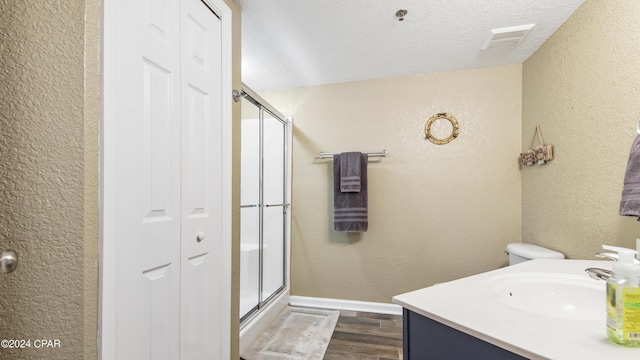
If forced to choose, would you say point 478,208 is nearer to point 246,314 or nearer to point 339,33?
point 339,33

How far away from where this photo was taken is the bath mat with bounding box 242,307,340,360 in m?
1.84

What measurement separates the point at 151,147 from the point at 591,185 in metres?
2.03

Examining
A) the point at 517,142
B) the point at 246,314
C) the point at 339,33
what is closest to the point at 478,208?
the point at 517,142

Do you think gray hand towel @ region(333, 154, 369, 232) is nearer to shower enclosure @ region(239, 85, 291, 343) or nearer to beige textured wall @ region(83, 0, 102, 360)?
shower enclosure @ region(239, 85, 291, 343)

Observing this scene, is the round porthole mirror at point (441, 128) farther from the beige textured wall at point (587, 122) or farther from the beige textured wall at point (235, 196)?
the beige textured wall at point (235, 196)

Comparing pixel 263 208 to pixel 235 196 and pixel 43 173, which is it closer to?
pixel 235 196

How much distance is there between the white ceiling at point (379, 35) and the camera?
156cm

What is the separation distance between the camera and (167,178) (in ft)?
3.40

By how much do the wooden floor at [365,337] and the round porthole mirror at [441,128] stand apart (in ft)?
5.03

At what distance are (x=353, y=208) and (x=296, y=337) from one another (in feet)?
3.55

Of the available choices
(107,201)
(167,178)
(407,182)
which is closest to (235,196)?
(167,178)

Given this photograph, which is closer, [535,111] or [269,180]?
[535,111]

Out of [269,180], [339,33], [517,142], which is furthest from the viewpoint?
[269,180]

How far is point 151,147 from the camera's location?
0.97 meters
